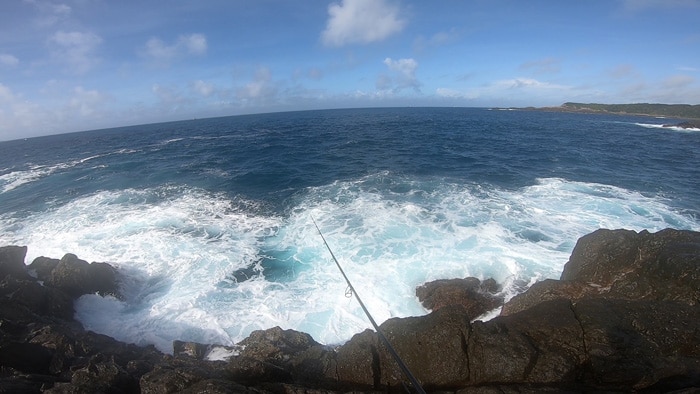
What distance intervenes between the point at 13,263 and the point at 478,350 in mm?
17294

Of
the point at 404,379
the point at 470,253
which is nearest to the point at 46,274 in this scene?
the point at 404,379

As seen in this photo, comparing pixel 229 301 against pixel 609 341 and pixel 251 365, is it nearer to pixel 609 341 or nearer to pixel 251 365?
pixel 251 365

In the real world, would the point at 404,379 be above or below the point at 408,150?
below

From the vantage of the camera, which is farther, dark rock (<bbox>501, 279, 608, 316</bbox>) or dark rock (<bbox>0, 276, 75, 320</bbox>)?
dark rock (<bbox>0, 276, 75, 320</bbox>)

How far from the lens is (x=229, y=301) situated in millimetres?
12125

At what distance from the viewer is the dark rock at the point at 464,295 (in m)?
10.8

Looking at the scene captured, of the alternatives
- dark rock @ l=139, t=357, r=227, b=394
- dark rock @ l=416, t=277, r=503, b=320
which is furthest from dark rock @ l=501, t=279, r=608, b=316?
dark rock @ l=139, t=357, r=227, b=394

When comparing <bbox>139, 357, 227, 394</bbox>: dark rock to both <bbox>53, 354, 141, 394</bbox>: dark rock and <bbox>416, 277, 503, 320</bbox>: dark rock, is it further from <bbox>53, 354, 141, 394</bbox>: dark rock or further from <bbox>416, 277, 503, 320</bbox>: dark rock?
<bbox>416, 277, 503, 320</bbox>: dark rock

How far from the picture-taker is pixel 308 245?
1587 centimetres

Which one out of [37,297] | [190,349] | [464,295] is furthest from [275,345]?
[37,297]

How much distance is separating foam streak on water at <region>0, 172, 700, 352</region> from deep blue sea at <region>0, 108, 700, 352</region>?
0.08m

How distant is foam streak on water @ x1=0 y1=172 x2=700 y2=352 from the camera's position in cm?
1151

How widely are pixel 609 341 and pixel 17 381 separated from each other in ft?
40.4

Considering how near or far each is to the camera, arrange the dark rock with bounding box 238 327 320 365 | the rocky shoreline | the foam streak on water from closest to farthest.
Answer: the rocky shoreline, the dark rock with bounding box 238 327 320 365, the foam streak on water
